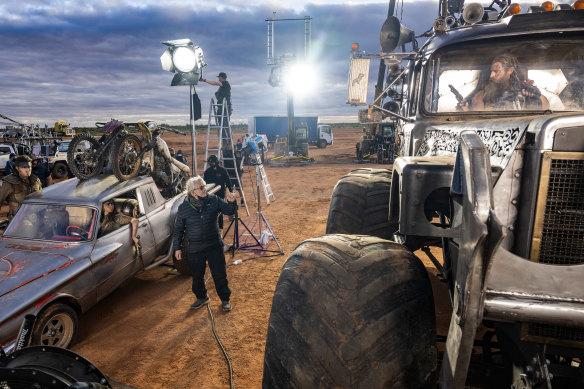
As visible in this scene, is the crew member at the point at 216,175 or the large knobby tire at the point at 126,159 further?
the crew member at the point at 216,175

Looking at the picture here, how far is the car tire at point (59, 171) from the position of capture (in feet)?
59.1

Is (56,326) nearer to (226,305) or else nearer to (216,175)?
(226,305)

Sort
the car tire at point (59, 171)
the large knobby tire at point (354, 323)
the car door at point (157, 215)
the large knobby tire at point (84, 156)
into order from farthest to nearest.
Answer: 1. the car tire at point (59, 171)
2. the large knobby tire at point (84, 156)
3. the car door at point (157, 215)
4. the large knobby tire at point (354, 323)

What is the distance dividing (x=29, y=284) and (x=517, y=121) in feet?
14.9

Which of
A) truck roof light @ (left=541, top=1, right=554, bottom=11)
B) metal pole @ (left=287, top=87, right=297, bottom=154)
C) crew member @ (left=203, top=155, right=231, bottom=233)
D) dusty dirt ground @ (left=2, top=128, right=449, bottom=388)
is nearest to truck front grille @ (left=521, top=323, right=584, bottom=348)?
dusty dirt ground @ (left=2, top=128, right=449, bottom=388)

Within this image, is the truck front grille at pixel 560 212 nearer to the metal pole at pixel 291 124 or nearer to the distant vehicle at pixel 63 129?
the metal pole at pixel 291 124

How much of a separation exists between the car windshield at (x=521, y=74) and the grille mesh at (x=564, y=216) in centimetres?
165

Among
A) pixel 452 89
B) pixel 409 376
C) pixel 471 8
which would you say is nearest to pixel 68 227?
pixel 409 376

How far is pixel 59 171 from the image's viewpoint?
18.3m

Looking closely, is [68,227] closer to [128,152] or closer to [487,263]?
[128,152]

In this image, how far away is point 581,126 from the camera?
1.51m

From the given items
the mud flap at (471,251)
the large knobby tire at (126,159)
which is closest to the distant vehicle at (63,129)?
the large knobby tire at (126,159)

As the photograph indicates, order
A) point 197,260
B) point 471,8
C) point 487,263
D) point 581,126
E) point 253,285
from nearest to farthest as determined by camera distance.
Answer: point 487,263 < point 581,126 < point 471,8 < point 197,260 < point 253,285

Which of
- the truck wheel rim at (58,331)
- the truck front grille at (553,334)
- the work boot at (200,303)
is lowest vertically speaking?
the work boot at (200,303)
